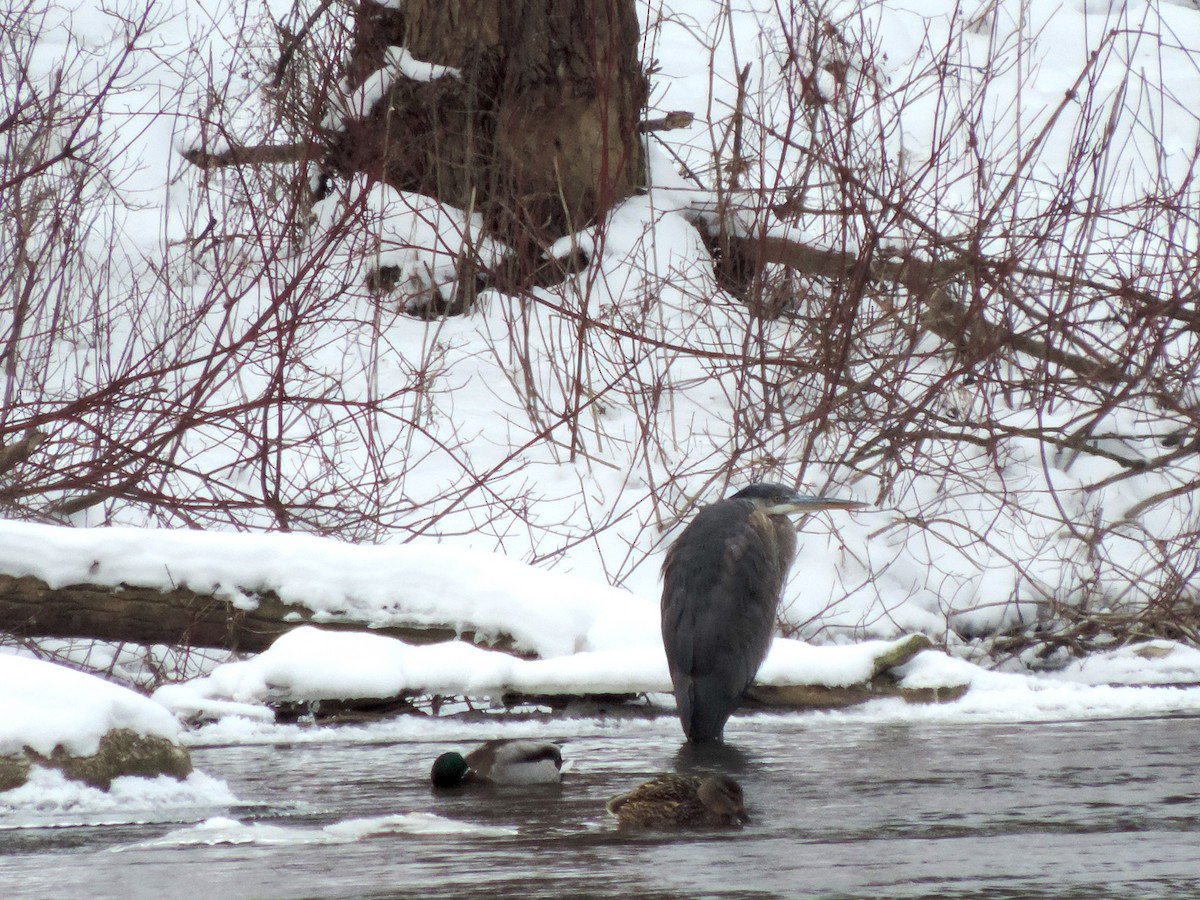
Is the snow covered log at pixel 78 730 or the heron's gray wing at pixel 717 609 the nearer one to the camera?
the snow covered log at pixel 78 730

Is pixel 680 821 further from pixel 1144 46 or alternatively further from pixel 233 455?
pixel 1144 46

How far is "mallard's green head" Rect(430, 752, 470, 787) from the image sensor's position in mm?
4227

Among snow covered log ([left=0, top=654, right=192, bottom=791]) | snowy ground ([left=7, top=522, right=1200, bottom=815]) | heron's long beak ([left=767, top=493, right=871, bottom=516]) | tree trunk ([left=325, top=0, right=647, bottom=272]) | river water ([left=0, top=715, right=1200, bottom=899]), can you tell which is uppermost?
tree trunk ([left=325, top=0, right=647, bottom=272])

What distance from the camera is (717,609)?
17.9 feet

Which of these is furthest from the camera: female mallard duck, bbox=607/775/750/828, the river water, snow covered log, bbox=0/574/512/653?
snow covered log, bbox=0/574/512/653

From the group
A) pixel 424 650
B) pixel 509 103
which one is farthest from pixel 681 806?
pixel 509 103

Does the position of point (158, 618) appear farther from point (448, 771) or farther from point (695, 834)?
point (695, 834)

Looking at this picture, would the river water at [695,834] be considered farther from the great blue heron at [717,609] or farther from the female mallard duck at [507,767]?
the great blue heron at [717,609]

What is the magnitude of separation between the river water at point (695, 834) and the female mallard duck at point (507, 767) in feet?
0.17

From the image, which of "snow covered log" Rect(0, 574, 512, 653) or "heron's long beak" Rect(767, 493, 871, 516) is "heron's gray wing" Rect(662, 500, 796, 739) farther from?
"snow covered log" Rect(0, 574, 512, 653)

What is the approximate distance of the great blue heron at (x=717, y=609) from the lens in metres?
5.26

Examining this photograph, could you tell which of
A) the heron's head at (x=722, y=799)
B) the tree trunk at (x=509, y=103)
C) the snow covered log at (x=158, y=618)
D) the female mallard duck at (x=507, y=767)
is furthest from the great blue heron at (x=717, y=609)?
the tree trunk at (x=509, y=103)

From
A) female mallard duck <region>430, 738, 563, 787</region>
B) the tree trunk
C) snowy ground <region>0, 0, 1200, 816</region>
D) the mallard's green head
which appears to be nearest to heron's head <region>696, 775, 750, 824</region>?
female mallard duck <region>430, 738, 563, 787</region>

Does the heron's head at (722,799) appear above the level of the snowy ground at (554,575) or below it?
below
